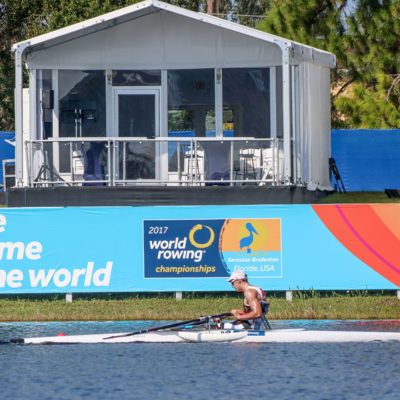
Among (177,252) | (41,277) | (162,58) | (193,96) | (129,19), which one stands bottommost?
(41,277)

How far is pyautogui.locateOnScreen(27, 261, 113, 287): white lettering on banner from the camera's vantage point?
19.4m

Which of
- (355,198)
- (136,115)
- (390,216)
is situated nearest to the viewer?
(390,216)

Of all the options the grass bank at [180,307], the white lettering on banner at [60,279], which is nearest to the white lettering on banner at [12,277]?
the grass bank at [180,307]

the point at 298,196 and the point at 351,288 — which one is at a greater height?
the point at 298,196

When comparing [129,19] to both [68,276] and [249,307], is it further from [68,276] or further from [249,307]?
[249,307]

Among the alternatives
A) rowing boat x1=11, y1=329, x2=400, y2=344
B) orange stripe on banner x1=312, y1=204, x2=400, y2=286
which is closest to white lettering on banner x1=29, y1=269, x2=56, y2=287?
rowing boat x1=11, y1=329, x2=400, y2=344

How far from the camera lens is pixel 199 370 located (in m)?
13.5

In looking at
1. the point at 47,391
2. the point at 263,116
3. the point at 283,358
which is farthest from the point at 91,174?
the point at 47,391

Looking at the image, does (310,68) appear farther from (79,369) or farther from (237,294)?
(79,369)

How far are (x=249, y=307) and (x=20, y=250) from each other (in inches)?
225

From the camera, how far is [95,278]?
19.4 metres

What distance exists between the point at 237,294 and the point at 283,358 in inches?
210

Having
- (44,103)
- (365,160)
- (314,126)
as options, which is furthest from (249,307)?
(365,160)

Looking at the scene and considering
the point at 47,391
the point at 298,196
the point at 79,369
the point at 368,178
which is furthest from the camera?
the point at 368,178
